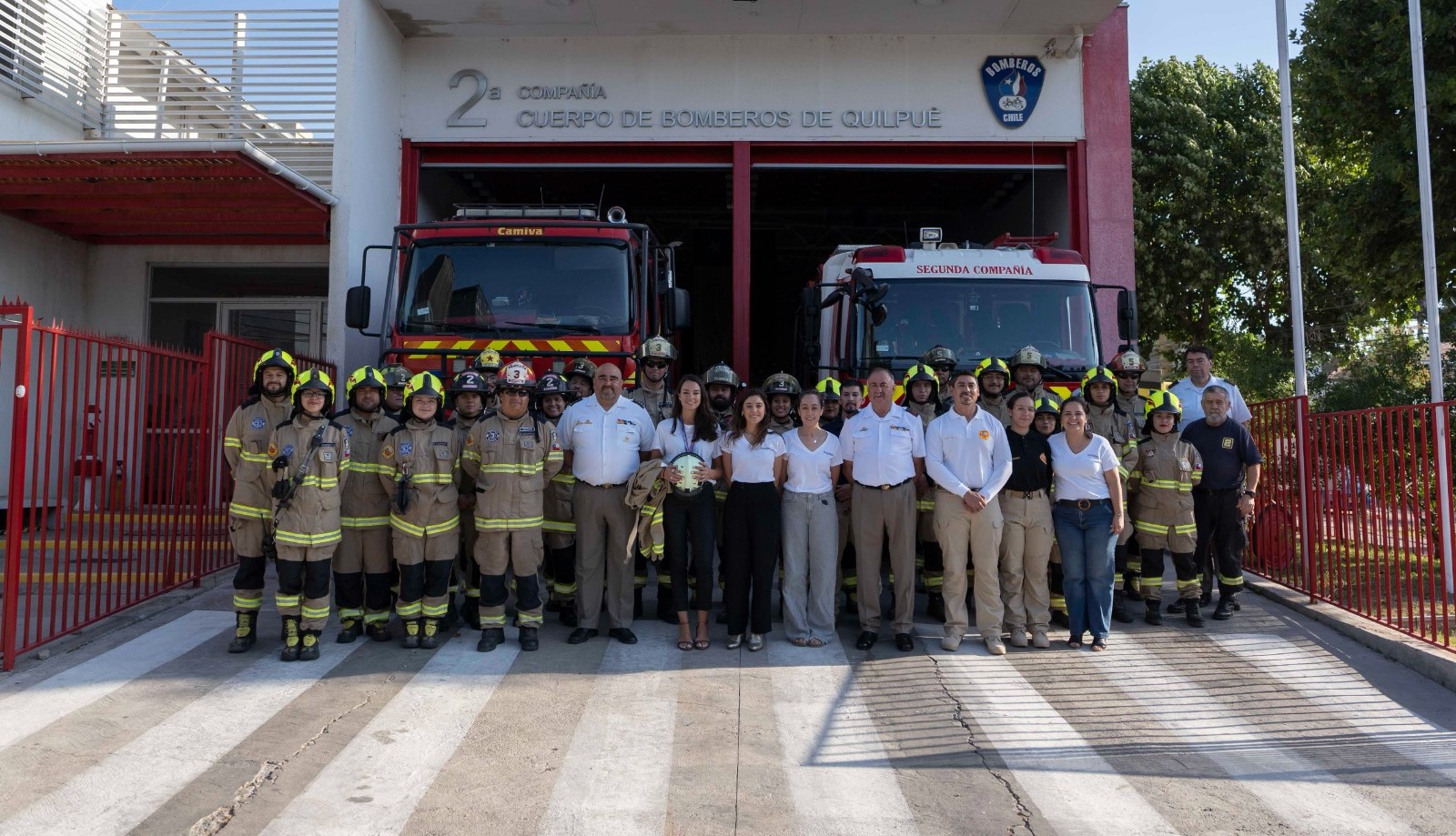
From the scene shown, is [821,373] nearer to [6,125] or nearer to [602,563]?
[602,563]

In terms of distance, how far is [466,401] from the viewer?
671 centimetres

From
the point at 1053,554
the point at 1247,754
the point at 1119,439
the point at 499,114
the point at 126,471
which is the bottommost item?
the point at 1247,754

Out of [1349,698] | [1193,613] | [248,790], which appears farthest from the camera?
[1193,613]

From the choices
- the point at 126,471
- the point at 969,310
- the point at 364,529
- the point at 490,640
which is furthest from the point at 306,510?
the point at 969,310

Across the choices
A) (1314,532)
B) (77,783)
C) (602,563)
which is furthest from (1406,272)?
(77,783)

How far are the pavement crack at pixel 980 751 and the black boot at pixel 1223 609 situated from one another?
2.47 m

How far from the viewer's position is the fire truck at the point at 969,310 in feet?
27.8

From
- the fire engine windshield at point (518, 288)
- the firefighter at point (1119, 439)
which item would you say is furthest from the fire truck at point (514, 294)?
the firefighter at point (1119, 439)

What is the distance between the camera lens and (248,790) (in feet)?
13.8

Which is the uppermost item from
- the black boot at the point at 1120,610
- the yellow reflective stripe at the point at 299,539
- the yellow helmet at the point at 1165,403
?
the yellow helmet at the point at 1165,403

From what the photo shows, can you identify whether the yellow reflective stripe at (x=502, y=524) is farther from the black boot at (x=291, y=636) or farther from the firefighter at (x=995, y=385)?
the firefighter at (x=995, y=385)

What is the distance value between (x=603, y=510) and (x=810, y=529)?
4.39ft

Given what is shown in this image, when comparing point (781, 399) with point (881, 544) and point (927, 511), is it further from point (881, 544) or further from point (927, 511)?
point (927, 511)

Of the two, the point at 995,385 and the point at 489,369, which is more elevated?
the point at 489,369
